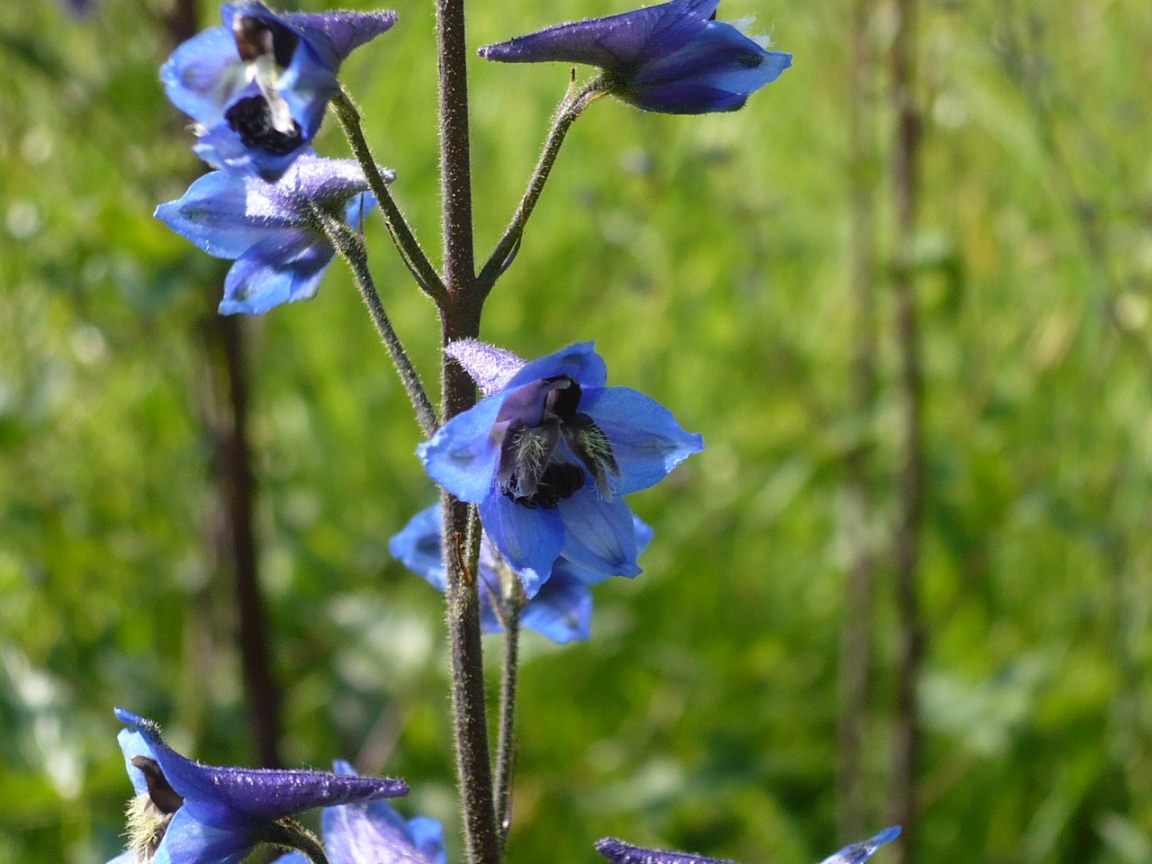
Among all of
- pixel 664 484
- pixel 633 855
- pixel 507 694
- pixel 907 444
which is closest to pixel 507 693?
pixel 507 694

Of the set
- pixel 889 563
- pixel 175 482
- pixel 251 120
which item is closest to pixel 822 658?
pixel 889 563

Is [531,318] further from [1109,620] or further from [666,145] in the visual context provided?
[1109,620]

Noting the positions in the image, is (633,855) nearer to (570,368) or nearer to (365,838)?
(365,838)

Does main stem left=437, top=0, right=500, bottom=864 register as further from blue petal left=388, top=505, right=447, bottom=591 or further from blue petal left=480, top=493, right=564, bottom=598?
blue petal left=388, top=505, right=447, bottom=591

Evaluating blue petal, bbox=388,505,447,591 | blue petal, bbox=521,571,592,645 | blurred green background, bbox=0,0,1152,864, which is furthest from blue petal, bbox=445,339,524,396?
blurred green background, bbox=0,0,1152,864

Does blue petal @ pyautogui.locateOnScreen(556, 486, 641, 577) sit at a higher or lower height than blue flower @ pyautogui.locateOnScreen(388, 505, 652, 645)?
lower

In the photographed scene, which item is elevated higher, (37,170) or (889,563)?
(37,170)

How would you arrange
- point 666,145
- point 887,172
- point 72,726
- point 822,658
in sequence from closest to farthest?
point 72,726, point 887,172, point 822,658, point 666,145

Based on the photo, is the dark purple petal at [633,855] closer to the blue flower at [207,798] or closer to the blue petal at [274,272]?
the blue flower at [207,798]
